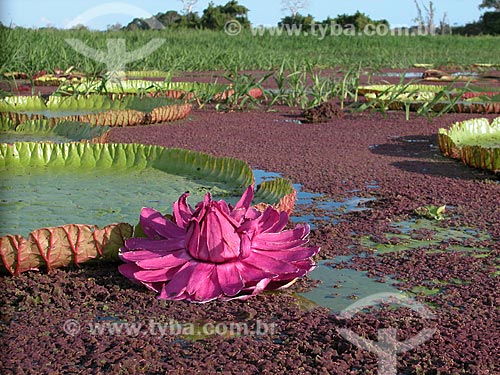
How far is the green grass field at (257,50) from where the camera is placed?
1063 cm

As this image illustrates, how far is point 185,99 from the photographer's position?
6637 mm

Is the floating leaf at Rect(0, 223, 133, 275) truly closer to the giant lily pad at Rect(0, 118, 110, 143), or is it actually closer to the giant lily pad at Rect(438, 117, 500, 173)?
the giant lily pad at Rect(0, 118, 110, 143)

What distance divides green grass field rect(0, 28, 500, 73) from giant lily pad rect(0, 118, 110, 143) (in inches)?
176

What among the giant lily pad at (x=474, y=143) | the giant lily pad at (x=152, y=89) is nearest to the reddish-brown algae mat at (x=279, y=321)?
the giant lily pad at (x=474, y=143)

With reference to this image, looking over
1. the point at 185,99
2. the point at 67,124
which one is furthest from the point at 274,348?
the point at 185,99

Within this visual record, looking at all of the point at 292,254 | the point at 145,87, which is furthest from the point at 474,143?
the point at 145,87

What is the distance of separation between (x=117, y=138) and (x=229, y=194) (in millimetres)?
2114

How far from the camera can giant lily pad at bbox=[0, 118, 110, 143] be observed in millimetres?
3930

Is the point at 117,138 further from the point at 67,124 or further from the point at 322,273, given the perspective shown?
the point at 322,273

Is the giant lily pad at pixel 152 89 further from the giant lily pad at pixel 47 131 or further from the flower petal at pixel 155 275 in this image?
the flower petal at pixel 155 275

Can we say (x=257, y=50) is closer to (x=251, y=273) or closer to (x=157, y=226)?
(x=157, y=226)

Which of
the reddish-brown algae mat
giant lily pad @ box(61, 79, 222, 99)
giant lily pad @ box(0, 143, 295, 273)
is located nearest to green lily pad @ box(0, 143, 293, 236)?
giant lily pad @ box(0, 143, 295, 273)

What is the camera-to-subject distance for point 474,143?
4277 millimetres

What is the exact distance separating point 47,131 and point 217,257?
8.45 ft
